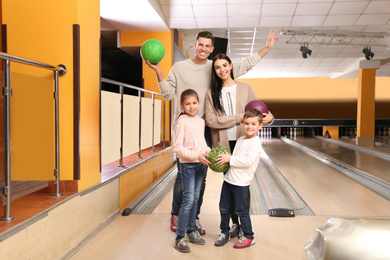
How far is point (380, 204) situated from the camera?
3.74 metres

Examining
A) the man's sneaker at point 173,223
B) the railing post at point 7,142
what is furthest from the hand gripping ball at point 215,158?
the railing post at point 7,142

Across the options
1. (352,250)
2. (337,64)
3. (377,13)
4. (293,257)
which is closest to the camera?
(352,250)

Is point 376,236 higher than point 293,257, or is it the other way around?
point 376,236

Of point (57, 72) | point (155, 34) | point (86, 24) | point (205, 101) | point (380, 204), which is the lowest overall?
point (380, 204)

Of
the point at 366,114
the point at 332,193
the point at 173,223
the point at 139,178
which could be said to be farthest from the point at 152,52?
the point at 366,114

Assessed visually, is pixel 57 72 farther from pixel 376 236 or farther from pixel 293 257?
pixel 376 236

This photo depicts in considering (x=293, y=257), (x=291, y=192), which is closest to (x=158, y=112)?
(x=291, y=192)

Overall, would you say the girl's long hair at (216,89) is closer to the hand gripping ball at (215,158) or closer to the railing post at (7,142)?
the hand gripping ball at (215,158)

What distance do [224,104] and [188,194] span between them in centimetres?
65

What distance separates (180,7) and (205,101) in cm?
366

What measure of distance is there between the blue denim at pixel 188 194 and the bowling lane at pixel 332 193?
1446 mm

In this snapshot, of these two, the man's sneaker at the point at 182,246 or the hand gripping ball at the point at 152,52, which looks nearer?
the man's sneaker at the point at 182,246

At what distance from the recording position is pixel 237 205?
233cm

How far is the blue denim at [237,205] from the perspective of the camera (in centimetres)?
233
